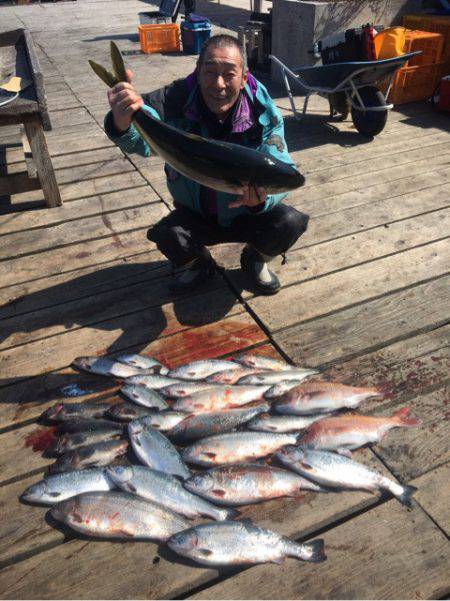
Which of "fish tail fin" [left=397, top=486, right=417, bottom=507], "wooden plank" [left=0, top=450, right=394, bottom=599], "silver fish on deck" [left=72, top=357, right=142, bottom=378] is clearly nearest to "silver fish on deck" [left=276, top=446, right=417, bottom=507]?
"fish tail fin" [left=397, top=486, right=417, bottom=507]

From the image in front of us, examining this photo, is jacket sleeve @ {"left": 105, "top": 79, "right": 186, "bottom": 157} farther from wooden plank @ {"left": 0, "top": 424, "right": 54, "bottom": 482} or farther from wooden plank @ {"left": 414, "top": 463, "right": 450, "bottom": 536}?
wooden plank @ {"left": 414, "top": 463, "right": 450, "bottom": 536}

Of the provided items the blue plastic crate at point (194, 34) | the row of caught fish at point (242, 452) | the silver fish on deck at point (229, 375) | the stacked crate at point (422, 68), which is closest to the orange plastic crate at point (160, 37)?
the blue plastic crate at point (194, 34)

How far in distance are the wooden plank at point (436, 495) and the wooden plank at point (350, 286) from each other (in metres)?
1.39

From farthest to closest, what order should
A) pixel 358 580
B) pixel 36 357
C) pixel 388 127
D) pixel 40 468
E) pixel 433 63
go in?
pixel 433 63
pixel 388 127
pixel 36 357
pixel 40 468
pixel 358 580

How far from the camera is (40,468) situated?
8.13ft

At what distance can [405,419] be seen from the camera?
8.67ft

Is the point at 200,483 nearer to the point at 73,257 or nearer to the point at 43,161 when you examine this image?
the point at 73,257

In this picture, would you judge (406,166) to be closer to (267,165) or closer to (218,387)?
(267,165)

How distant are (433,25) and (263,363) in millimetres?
7391

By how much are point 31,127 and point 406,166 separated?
4.15m

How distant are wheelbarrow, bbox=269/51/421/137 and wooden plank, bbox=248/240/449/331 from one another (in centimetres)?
275

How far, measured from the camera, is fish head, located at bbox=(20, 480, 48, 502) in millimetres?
2279

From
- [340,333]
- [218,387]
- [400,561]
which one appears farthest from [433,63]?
[400,561]

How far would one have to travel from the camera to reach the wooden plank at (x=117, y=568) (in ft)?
6.57
